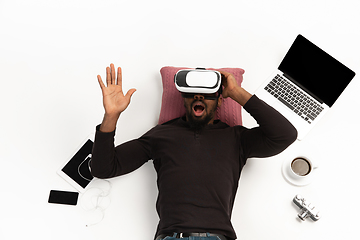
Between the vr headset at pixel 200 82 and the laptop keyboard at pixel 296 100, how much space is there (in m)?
0.50

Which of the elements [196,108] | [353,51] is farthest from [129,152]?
[353,51]

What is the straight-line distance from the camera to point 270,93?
166cm

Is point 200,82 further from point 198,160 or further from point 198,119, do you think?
point 198,160

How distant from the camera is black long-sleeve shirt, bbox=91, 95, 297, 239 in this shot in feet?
4.23

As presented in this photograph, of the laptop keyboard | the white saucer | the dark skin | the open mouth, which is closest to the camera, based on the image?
the dark skin

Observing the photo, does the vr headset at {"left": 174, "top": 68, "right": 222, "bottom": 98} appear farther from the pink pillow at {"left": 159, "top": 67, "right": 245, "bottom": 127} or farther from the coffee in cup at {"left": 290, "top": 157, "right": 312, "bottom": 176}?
the coffee in cup at {"left": 290, "top": 157, "right": 312, "bottom": 176}

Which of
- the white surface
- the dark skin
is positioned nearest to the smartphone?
the white surface

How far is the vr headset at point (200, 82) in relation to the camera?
1.32 m

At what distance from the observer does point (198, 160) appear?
1.35 meters

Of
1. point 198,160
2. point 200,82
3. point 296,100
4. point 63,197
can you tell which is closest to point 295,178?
point 296,100

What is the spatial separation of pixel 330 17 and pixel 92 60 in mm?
1637

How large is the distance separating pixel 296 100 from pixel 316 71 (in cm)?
19

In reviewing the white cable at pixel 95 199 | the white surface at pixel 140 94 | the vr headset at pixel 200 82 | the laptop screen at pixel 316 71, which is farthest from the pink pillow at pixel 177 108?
the white cable at pixel 95 199

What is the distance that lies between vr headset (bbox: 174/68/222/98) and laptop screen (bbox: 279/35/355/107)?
1.93ft
